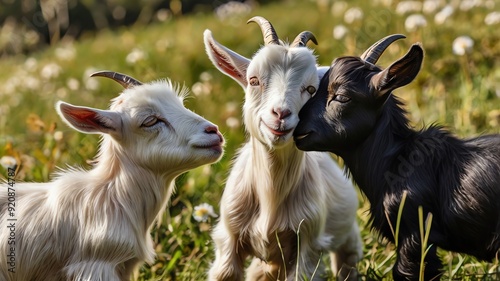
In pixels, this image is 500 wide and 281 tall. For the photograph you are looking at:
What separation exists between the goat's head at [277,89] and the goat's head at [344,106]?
9 centimetres

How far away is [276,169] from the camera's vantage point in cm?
→ 470

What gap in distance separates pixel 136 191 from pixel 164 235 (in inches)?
63.1

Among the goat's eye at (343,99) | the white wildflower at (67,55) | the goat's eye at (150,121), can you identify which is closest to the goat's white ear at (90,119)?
the goat's eye at (150,121)

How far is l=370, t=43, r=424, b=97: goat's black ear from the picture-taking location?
4.06m

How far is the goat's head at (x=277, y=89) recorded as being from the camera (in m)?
4.25

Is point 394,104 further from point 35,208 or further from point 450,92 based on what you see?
point 450,92

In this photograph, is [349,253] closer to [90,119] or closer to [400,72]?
[400,72]

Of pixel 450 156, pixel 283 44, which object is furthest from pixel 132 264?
pixel 450 156

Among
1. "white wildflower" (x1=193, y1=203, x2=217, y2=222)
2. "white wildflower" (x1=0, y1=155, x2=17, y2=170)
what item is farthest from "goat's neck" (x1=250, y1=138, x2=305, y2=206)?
"white wildflower" (x1=0, y1=155, x2=17, y2=170)

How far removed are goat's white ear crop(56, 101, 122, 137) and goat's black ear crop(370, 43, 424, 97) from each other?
1.41 metres

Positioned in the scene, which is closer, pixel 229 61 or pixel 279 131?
pixel 279 131

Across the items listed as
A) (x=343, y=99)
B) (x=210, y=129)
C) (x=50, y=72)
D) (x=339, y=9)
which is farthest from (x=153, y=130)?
(x=339, y=9)

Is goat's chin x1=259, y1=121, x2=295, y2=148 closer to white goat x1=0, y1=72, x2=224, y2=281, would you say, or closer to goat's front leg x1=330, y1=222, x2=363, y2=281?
white goat x1=0, y1=72, x2=224, y2=281

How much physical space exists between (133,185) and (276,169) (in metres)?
0.81
